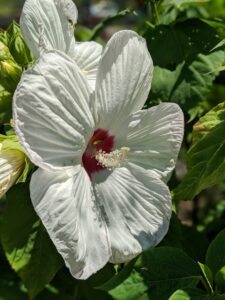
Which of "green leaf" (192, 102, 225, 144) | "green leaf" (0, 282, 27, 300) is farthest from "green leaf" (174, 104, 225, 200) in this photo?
"green leaf" (0, 282, 27, 300)

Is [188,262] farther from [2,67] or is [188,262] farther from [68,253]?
[2,67]

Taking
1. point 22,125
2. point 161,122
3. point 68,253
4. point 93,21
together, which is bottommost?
point 93,21

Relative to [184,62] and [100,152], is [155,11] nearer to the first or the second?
[184,62]

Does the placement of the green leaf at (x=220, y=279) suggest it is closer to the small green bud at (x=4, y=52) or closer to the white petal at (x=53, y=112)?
the white petal at (x=53, y=112)

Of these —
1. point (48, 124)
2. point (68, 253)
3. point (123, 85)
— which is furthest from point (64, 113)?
point (68, 253)

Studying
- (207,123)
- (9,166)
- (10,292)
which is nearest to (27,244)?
(9,166)

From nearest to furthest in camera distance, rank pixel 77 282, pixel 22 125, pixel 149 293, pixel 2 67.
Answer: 1. pixel 22 125
2. pixel 149 293
3. pixel 2 67
4. pixel 77 282
